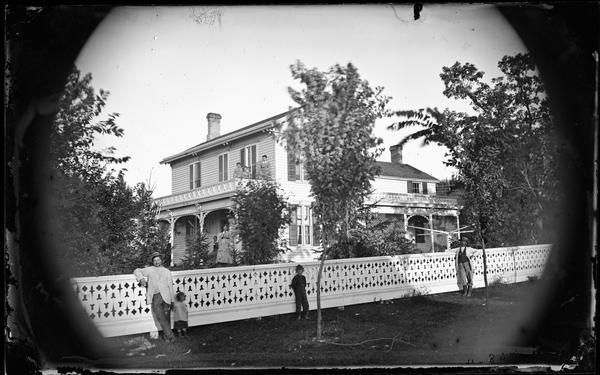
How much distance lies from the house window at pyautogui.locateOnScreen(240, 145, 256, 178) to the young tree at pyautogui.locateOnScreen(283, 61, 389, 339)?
653 millimetres

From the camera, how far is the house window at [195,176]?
15.5ft

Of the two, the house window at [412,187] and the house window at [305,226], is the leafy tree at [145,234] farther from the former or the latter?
the house window at [412,187]

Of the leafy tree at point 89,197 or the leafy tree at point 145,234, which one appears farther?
the leafy tree at point 145,234

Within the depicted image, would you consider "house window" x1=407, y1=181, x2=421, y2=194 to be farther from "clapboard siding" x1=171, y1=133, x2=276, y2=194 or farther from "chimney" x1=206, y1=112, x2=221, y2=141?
"chimney" x1=206, y1=112, x2=221, y2=141

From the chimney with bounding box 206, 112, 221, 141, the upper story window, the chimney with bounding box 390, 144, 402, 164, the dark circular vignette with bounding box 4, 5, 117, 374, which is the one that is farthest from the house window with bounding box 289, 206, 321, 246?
the dark circular vignette with bounding box 4, 5, 117, 374

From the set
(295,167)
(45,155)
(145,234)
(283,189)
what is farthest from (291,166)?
(45,155)

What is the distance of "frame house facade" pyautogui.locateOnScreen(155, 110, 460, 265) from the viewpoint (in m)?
4.24

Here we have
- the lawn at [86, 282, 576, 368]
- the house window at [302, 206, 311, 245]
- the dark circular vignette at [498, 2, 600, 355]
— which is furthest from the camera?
the house window at [302, 206, 311, 245]

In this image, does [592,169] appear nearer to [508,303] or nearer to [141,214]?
[508,303]

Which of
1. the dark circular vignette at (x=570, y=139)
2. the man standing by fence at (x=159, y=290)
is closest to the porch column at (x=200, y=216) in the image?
the man standing by fence at (x=159, y=290)

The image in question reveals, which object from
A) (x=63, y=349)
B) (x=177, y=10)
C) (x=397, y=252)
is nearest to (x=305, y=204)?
(x=397, y=252)

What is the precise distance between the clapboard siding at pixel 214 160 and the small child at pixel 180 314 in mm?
1232

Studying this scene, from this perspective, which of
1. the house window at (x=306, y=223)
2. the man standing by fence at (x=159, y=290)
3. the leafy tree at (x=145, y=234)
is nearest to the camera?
the man standing by fence at (x=159, y=290)

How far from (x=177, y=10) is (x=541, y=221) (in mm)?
4239
